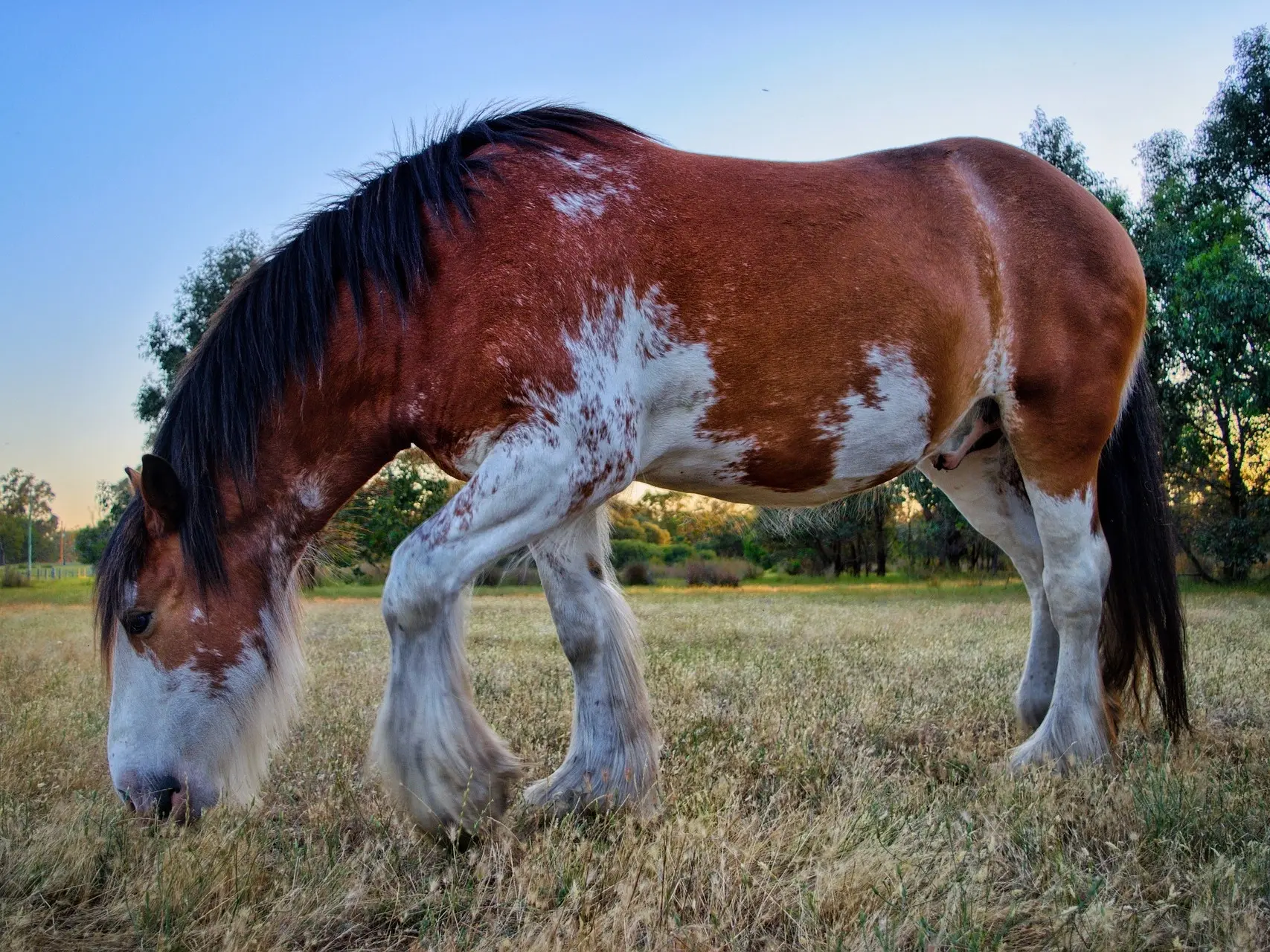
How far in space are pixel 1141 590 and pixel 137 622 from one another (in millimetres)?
4008

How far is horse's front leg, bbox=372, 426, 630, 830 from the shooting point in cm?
258

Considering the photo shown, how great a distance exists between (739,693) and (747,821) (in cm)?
249

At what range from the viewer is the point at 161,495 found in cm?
278

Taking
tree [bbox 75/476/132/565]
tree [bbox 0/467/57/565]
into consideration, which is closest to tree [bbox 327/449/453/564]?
tree [bbox 75/476/132/565]

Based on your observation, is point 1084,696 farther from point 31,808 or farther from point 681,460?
point 31,808

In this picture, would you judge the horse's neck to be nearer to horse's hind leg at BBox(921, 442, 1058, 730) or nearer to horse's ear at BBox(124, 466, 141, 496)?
horse's ear at BBox(124, 466, 141, 496)

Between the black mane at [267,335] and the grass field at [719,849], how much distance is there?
843 mm

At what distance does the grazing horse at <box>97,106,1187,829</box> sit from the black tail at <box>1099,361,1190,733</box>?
121 centimetres

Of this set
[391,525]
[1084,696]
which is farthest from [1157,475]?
[391,525]

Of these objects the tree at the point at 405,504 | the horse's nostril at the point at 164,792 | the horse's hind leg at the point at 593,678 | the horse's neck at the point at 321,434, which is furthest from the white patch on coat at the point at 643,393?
the tree at the point at 405,504

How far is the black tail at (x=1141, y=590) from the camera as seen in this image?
4.07m

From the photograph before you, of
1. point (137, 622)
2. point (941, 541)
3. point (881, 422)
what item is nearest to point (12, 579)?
point (941, 541)

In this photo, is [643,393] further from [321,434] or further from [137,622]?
[137,622]

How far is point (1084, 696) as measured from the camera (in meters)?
3.83
